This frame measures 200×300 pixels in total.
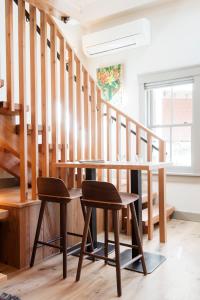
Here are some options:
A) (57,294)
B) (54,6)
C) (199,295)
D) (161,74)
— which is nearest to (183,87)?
(161,74)

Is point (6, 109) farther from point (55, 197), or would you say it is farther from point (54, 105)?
point (55, 197)

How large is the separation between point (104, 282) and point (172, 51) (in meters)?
3.45

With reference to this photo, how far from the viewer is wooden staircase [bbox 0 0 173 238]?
2.67 m

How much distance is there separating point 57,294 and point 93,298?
27cm

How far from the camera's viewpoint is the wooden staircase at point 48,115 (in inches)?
105

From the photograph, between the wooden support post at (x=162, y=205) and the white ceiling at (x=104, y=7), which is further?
the white ceiling at (x=104, y=7)

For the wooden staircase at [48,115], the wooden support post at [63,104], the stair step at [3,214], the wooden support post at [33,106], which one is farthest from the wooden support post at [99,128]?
the stair step at [3,214]

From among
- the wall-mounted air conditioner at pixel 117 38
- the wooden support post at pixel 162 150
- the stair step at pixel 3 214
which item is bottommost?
the stair step at pixel 3 214

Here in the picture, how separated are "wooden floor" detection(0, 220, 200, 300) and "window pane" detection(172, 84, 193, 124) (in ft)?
7.22

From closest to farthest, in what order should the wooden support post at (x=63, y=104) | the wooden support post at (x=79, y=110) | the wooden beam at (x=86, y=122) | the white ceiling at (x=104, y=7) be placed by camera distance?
the wooden support post at (x=63, y=104) → the wooden support post at (x=79, y=110) → the wooden beam at (x=86, y=122) → the white ceiling at (x=104, y=7)

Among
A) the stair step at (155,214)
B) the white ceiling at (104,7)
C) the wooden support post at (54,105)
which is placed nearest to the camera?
the wooden support post at (54,105)

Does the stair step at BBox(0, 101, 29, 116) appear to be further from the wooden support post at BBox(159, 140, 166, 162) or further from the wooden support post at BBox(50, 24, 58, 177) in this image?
the wooden support post at BBox(159, 140, 166, 162)

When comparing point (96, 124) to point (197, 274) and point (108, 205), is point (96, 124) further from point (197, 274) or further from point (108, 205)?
Answer: point (197, 274)

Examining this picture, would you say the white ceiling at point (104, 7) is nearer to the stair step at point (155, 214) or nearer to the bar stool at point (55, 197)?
the bar stool at point (55, 197)
